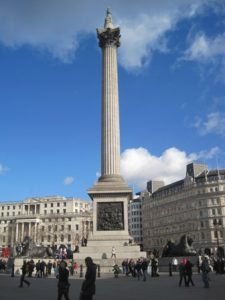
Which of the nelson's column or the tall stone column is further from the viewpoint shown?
the tall stone column

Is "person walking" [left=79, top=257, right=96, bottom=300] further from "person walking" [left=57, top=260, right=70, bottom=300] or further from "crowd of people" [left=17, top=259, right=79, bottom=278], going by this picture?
"crowd of people" [left=17, top=259, right=79, bottom=278]

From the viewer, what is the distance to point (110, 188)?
4153cm

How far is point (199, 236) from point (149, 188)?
3890cm

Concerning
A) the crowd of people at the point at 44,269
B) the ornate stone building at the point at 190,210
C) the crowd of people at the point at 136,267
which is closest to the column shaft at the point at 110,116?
the crowd of people at the point at 44,269

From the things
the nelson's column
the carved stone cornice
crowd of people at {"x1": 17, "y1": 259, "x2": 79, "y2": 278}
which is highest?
the carved stone cornice

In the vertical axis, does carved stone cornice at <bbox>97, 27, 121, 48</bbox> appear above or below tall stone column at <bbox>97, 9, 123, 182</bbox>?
above

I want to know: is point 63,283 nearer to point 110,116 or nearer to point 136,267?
point 136,267

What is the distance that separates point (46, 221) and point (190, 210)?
180ft

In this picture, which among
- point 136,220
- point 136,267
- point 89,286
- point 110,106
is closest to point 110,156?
point 110,106

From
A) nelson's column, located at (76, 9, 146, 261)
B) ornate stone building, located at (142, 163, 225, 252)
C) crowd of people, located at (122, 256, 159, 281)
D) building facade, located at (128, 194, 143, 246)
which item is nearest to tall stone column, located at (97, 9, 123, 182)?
nelson's column, located at (76, 9, 146, 261)

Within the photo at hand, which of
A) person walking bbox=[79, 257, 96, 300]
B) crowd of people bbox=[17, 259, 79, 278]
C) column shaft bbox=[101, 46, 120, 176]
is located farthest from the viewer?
column shaft bbox=[101, 46, 120, 176]

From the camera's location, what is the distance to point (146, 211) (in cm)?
13062

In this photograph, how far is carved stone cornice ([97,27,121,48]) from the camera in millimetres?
49750

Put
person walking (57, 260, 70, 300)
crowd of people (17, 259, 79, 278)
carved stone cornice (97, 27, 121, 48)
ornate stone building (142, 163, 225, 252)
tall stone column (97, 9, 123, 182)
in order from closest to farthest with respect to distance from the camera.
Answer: person walking (57, 260, 70, 300)
crowd of people (17, 259, 79, 278)
tall stone column (97, 9, 123, 182)
carved stone cornice (97, 27, 121, 48)
ornate stone building (142, 163, 225, 252)
